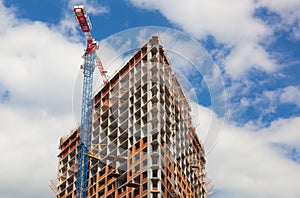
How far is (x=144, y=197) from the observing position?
7925cm

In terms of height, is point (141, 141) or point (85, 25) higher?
point (85, 25)

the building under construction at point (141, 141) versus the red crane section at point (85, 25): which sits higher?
the red crane section at point (85, 25)

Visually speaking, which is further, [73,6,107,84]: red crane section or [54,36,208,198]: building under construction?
[73,6,107,84]: red crane section

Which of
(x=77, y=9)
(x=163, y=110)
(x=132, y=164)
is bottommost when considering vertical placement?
(x=132, y=164)

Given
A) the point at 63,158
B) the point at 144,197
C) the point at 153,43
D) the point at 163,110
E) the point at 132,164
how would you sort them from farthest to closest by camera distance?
the point at 63,158
the point at 144,197
the point at 163,110
the point at 132,164
the point at 153,43

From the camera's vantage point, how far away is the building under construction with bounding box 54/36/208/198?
23.5 m

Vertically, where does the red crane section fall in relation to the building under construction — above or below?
above

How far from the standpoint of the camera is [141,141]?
27.1 meters

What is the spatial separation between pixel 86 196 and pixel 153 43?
80.9 meters

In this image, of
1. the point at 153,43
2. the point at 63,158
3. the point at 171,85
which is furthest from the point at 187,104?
the point at 63,158

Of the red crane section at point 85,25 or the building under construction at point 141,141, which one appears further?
the red crane section at point 85,25

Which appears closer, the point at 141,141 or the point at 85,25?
the point at 141,141

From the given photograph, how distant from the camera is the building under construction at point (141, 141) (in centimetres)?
2352

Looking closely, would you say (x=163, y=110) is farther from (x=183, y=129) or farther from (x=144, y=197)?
(x=144, y=197)
